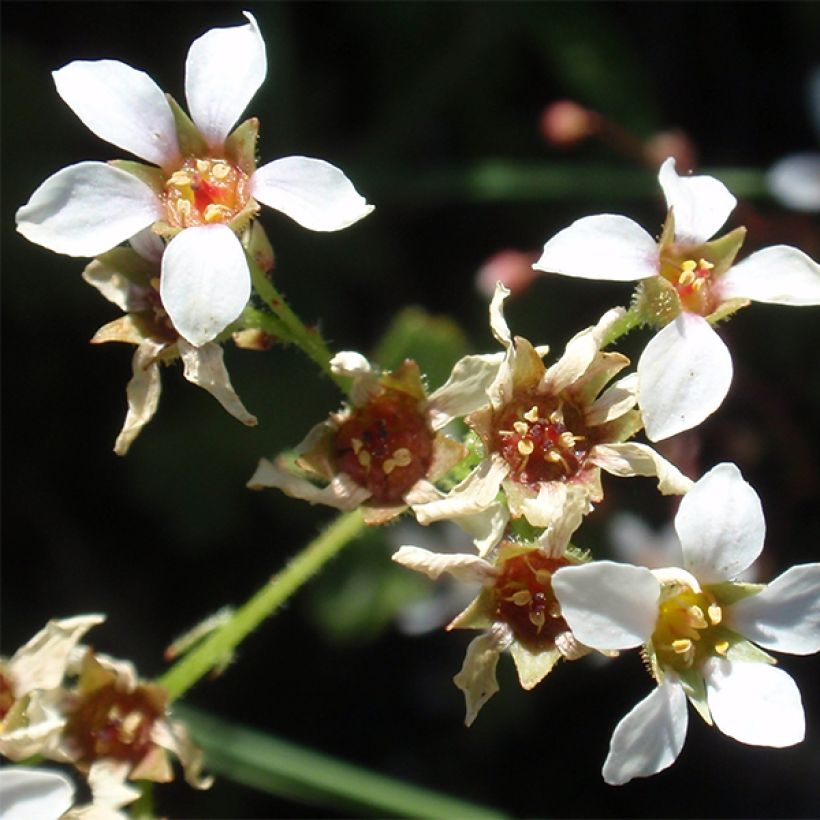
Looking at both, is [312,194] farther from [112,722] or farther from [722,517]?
[112,722]

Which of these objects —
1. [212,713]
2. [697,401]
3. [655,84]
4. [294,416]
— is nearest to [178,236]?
[697,401]

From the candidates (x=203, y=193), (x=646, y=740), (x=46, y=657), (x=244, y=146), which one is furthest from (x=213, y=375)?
(x=646, y=740)

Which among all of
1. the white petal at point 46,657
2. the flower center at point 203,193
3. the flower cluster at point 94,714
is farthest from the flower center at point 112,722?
the flower center at point 203,193

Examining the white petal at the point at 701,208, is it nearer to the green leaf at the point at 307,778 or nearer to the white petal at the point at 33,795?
the white petal at the point at 33,795

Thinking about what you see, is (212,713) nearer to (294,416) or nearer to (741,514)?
(294,416)

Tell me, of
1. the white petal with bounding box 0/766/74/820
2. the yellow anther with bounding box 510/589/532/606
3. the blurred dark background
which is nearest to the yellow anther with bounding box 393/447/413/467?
the yellow anther with bounding box 510/589/532/606

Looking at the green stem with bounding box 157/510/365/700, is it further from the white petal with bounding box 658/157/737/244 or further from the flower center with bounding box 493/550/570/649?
the white petal with bounding box 658/157/737/244
